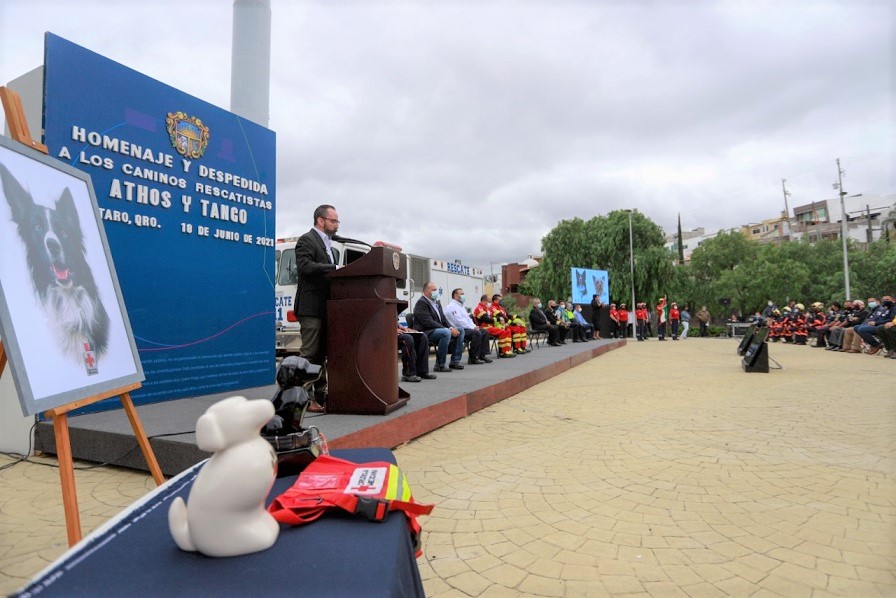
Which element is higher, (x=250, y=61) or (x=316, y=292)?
(x=250, y=61)

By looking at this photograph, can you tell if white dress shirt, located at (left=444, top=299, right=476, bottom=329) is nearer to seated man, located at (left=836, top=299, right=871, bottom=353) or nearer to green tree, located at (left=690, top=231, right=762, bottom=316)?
seated man, located at (left=836, top=299, right=871, bottom=353)

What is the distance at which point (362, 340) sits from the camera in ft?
12.5

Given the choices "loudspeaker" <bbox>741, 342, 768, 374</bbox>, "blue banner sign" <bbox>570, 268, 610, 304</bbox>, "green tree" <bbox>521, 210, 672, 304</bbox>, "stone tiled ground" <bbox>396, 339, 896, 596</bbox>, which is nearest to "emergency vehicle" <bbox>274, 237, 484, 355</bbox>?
"stone tiled ground" <bbox>396, 339, 896, 596</bbox>

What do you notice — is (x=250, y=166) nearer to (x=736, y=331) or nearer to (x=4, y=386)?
(x=4, y=386)

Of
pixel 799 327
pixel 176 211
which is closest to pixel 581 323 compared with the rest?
pixel 799 327

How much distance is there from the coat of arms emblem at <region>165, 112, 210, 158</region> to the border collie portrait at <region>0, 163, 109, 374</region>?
8.69ft

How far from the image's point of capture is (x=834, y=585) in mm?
1832

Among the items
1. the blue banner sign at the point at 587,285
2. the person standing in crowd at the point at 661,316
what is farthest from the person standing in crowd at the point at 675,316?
the blue banner sign at the point at 587,285

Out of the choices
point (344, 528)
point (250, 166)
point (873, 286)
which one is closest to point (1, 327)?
point (344, 528)

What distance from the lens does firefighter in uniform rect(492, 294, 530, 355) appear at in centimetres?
997

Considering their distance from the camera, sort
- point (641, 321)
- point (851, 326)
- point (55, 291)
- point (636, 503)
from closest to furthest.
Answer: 1. point (55, 291)
2. point (636, 503)
3. point (851, 326)
4. point (641, 321)

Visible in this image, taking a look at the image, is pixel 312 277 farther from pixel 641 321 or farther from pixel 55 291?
pixel 641 321

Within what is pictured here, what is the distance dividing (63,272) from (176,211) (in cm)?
281

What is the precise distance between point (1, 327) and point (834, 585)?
319 centimetres
